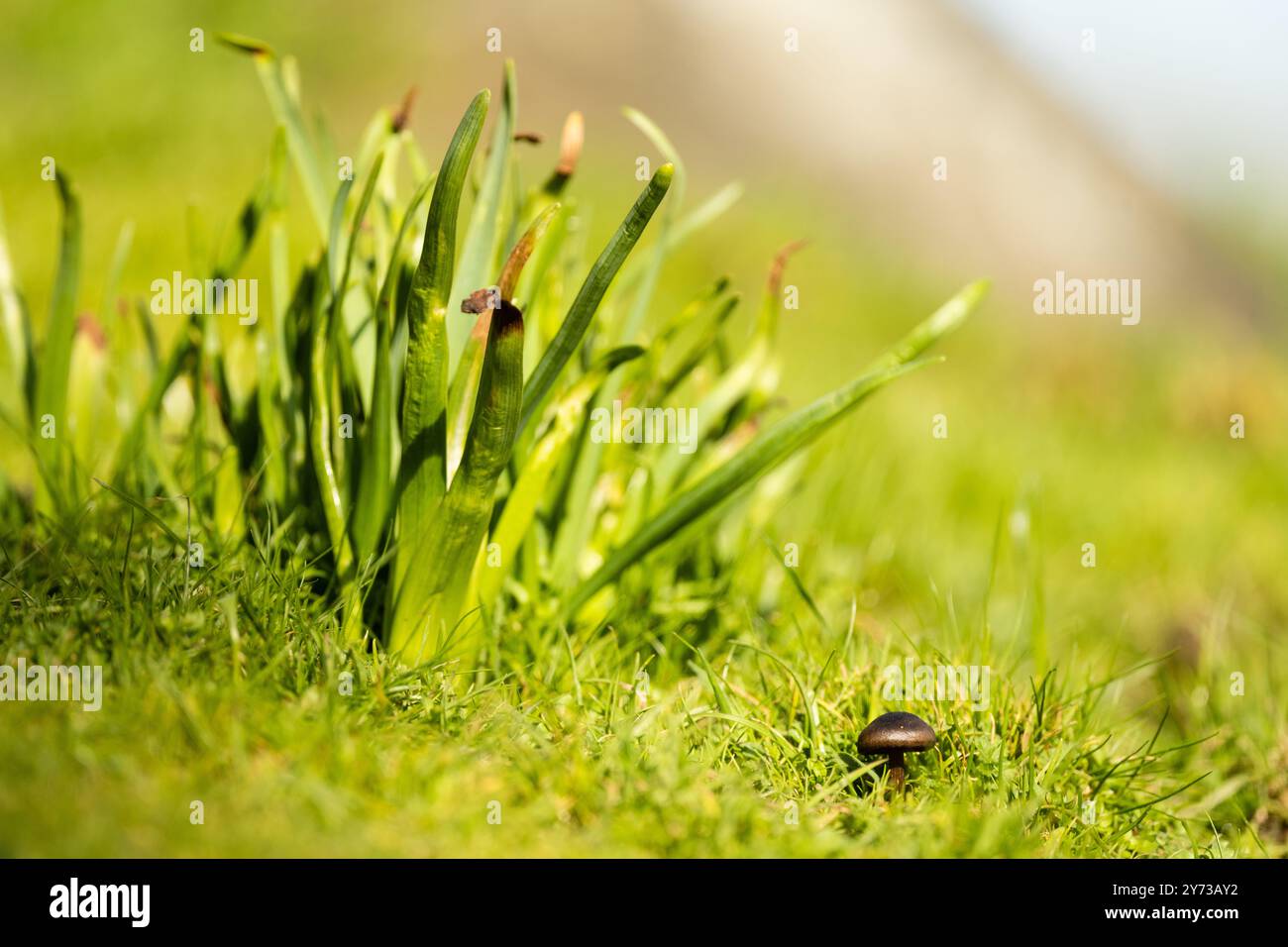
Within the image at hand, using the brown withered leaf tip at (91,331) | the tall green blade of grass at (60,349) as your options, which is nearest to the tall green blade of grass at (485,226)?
the tall green blade of grass at (60,349)

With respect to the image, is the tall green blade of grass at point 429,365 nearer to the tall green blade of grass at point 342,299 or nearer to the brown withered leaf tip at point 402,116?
the tall green blade of grass at point 342,299

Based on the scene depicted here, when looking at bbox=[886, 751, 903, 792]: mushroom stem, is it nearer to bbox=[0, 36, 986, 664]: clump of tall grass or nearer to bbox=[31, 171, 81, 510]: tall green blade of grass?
bbox=[0, 36, 986, 664]: clump of tall grass

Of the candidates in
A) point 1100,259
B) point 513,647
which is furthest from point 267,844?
point 1100,259

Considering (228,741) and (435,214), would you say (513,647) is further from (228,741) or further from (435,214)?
(435,214)

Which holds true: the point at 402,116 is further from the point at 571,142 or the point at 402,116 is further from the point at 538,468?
the point at 538,468

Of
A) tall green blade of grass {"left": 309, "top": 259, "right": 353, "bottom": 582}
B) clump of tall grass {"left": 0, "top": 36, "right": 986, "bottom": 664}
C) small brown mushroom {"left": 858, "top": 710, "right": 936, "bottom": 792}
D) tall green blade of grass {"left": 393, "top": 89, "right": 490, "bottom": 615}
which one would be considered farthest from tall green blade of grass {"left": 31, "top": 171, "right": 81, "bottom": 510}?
small brown mushroom {"left": 858, "top": 710, "right": 936, "bottom": 792}

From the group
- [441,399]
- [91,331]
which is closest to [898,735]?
[441,399]
